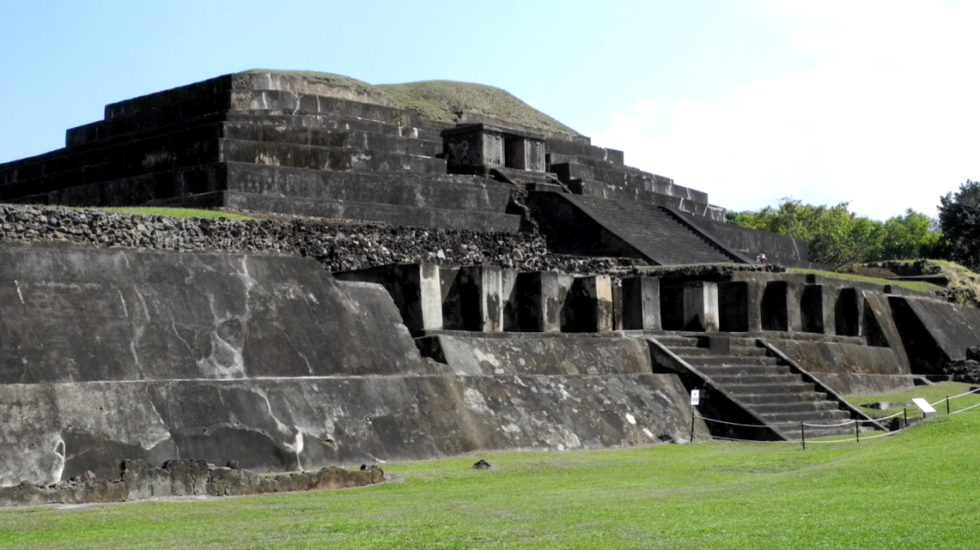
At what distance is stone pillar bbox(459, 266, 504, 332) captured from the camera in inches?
666

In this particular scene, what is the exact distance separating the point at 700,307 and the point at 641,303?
4.31 feet

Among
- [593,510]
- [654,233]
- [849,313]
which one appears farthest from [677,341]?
[593,510]

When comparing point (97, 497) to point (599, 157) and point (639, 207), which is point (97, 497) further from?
point (599, 157)

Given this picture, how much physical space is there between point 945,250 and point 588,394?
101 feet

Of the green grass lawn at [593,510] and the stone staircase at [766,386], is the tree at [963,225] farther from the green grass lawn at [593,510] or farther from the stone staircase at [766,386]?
the green grass lawn at [593,510]

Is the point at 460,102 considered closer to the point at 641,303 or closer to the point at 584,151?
the point at 584,151

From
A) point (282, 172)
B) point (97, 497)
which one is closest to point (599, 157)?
point (282, 172)

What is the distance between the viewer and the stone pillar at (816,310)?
74.5 feet

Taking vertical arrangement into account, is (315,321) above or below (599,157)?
below

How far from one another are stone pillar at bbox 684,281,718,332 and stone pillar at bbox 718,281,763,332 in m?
0.70

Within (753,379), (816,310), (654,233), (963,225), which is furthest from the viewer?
(963,225)

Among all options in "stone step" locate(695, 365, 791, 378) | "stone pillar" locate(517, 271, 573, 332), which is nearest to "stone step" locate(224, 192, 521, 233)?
"stone pillar" locate(517, 271, 573, 332)

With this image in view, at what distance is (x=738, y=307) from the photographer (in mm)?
21047

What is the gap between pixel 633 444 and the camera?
15.8 m
